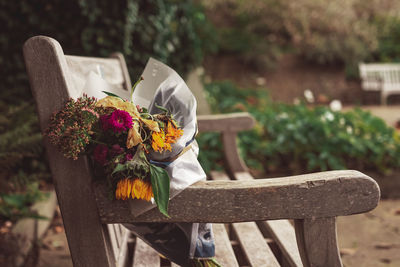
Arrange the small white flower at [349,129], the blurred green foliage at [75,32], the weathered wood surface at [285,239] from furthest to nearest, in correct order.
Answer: the small white flower at [349,129] < the blurred green foliage at [75,32] < the weathered wood surface at [285,239]

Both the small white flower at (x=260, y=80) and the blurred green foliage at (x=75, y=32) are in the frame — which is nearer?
the blurred green foliage at (x=75, y=32)

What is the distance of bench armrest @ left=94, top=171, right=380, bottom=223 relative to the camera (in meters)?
1.02

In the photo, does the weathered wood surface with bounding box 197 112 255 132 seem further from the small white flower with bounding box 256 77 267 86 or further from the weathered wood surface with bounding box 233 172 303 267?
the small white flower with bounding box 256 77 267 86

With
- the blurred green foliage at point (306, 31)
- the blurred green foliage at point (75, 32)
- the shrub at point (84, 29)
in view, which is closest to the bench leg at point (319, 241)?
the blurred green foliage at point (75, 32)

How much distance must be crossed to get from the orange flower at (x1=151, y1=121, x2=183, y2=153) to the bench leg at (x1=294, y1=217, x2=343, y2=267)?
1.34 feet

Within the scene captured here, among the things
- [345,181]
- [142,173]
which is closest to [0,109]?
[142,173]

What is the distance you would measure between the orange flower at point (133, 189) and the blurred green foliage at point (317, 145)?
2431mm

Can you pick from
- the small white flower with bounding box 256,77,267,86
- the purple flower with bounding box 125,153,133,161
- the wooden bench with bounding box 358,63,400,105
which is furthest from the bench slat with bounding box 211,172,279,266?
the wooden bench with bounding box 358,63,400,105

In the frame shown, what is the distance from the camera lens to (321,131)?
150 inches

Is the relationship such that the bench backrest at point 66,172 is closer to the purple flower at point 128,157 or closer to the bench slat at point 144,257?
the purple flower at point 128,157

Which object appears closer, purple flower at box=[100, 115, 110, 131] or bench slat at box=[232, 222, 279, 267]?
purple flower at box=[100, 115, 110, 131]

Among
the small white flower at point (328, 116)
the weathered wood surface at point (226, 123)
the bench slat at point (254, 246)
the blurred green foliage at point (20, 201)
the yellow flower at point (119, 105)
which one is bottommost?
the small white flower at point (328, 116)

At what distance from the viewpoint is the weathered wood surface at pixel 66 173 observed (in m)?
1.03

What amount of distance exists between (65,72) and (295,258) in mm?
1027
